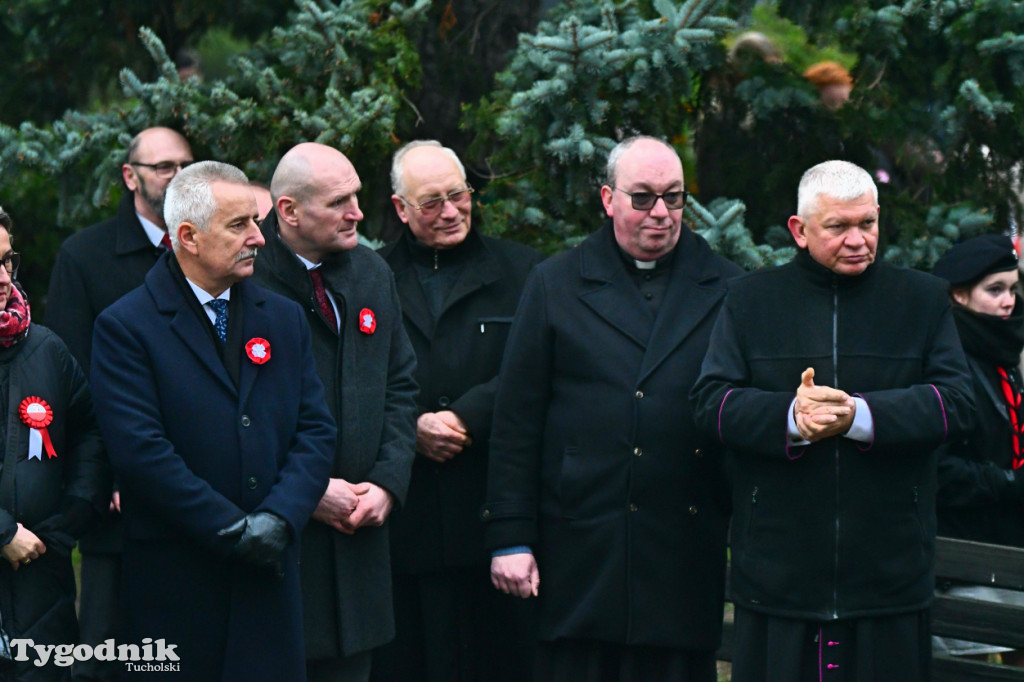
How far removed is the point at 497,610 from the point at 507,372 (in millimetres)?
1085

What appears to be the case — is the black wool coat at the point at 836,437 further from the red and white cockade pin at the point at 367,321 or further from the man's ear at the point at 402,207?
the man's ear at the point at 402,207

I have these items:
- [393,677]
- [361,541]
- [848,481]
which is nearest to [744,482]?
[848,481]

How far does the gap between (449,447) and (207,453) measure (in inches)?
49.8

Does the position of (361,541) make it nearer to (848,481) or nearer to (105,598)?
(105,598)

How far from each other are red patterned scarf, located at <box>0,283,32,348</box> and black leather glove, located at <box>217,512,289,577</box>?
3.20 feet

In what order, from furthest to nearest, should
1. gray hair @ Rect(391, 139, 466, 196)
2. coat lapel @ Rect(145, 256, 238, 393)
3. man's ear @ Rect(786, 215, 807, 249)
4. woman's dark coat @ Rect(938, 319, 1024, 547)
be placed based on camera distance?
gray hair @ Rect(391, 139, 466, 196) → woman's dark coat @ Rect(938, 319, 1024, 547) → man's ear @ Rect(786, 215, 807, 249) → coat lapel @ Rect(145, 256, 238, 393)

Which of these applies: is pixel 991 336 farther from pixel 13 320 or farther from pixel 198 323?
pixel 13 320

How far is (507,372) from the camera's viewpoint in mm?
4879

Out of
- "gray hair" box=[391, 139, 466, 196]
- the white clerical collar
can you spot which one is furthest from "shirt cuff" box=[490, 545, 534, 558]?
the white clerical collar

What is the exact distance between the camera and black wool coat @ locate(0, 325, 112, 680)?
424 centimetres

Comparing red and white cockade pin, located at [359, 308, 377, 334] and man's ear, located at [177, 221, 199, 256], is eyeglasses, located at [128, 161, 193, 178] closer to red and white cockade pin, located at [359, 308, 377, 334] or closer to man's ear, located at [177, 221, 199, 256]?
red and white cockade pin, located at [359, 308, 377, 334]

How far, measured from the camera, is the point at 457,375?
5.31 m

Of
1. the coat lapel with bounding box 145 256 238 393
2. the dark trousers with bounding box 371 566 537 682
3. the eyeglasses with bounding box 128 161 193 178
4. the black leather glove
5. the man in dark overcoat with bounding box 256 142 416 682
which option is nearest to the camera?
the black leather glove

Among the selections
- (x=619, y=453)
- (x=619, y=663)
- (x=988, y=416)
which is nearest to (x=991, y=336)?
(x=988, y=416)
